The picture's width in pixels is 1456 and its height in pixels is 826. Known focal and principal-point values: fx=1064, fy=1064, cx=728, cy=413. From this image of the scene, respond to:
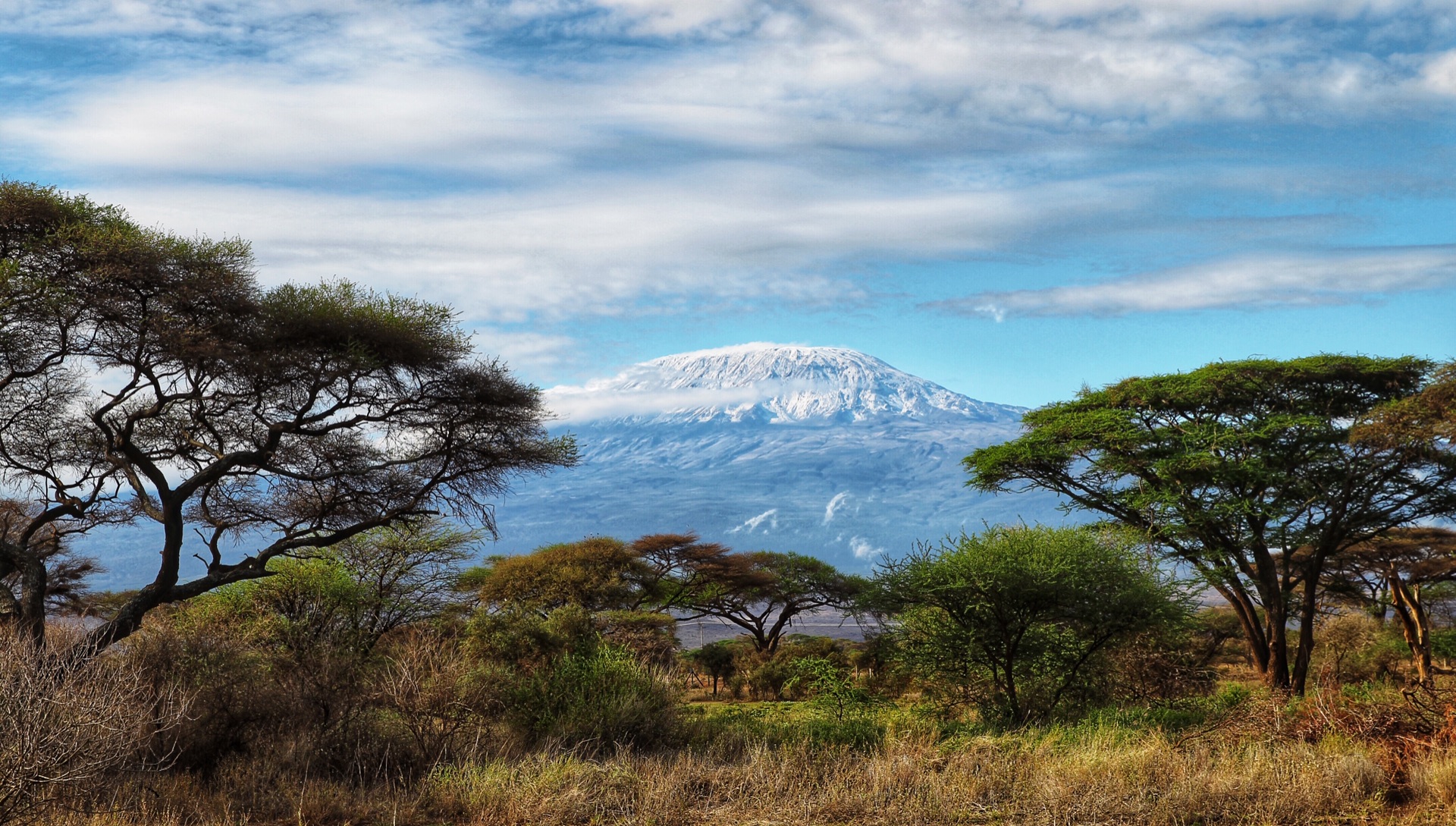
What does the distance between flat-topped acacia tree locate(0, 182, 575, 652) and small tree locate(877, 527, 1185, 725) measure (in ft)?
26.5

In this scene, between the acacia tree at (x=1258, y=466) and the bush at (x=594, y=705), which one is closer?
Answer: the bush at (x=594, y=705)

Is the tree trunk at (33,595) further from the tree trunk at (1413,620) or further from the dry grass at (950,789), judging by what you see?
the tree trunk at (1413,620)

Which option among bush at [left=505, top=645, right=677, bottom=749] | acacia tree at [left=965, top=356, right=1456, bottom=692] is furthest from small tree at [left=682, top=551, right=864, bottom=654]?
bush at [left=505, top=645, right=677, bottom=749]

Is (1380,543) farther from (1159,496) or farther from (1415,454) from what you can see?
(1159,496)

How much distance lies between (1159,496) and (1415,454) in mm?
5127

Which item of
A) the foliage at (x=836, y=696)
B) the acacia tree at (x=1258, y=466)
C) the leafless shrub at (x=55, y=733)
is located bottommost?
the foliage at (x=836, y=696)

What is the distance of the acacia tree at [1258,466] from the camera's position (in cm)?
2314

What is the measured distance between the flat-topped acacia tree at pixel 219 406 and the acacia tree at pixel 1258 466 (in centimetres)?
1296

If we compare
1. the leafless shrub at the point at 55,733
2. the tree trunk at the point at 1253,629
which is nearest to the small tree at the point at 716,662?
the tree trunk at the point at 1253,629

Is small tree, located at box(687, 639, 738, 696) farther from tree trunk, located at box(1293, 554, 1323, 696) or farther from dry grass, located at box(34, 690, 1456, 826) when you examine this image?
dry grass, located at box(34, 690, 1456, 826)

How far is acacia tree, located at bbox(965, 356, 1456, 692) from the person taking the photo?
75.9ft

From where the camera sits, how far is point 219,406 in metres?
18.8

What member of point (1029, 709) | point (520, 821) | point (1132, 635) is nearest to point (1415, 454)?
point (1132, 635)

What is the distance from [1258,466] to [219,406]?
67.7ft
